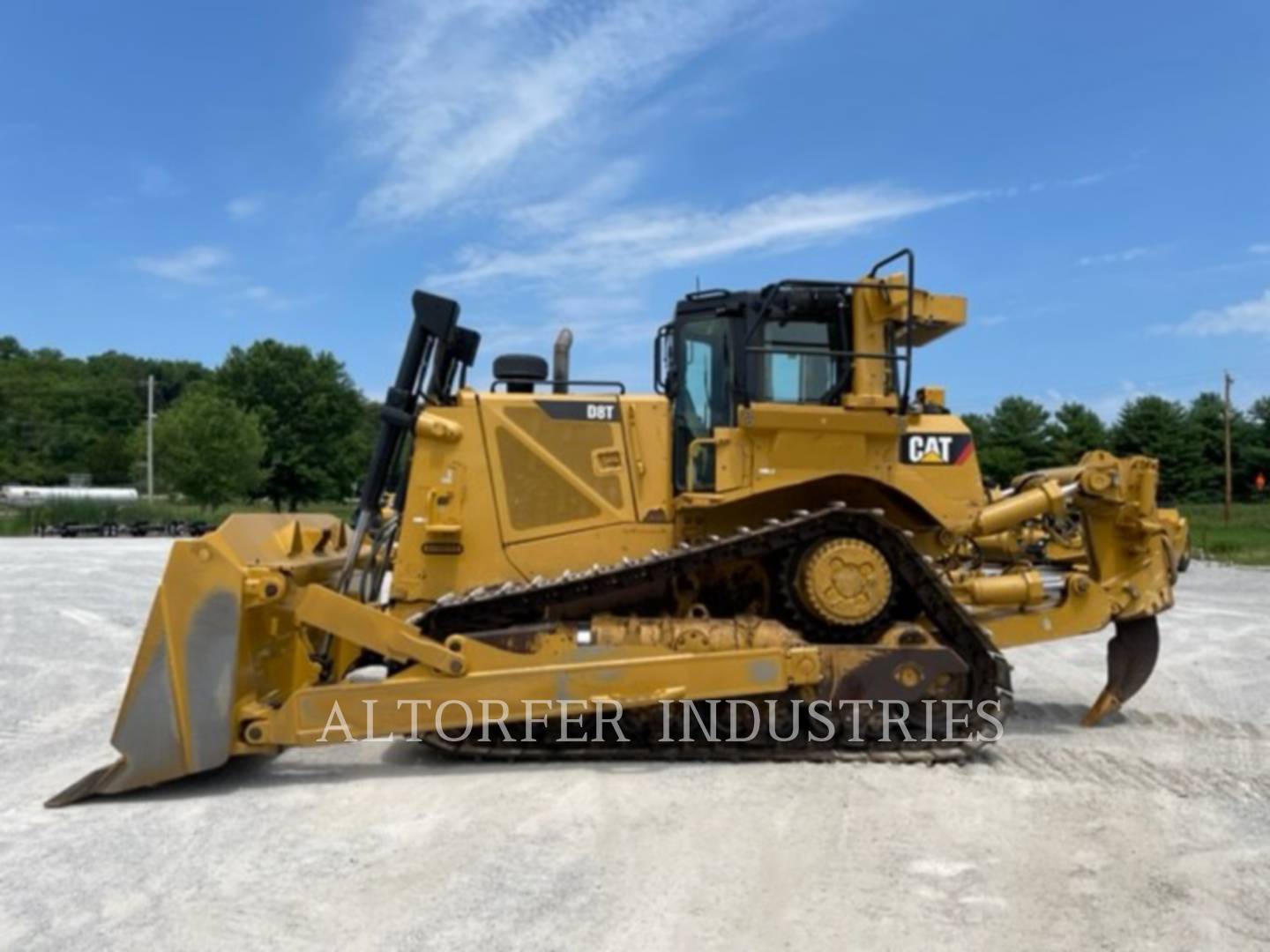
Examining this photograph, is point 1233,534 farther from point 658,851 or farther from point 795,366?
point 658,851

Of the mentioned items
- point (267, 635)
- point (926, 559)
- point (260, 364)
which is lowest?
point (267, 635)

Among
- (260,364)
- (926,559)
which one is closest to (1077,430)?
(260,364)

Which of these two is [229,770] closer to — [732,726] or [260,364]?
[732,726]

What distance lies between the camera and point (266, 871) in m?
4.61

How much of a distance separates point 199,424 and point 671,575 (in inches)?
1902

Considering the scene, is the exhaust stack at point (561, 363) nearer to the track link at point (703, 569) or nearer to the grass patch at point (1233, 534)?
the track link at point (703, 569)

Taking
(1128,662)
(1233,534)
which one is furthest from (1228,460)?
(1128,662)

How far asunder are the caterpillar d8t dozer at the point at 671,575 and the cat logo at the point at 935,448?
0.05 feet

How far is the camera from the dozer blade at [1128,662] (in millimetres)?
7570

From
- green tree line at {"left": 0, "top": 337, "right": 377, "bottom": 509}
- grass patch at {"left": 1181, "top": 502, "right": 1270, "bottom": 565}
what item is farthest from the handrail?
green tree line at {"left": 0, "top": 337, "right": 377, "bottom": 509}

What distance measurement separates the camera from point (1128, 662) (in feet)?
24.9

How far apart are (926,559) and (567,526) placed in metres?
2.40

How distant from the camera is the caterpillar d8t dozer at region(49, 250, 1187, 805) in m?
6.07

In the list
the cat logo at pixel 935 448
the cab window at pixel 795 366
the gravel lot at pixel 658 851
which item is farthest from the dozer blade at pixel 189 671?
the cat logo at pixel 935 448
